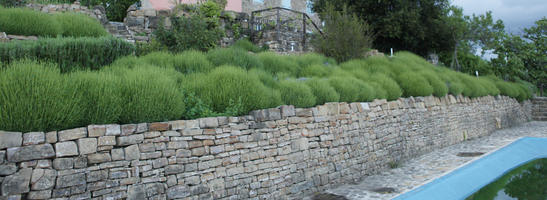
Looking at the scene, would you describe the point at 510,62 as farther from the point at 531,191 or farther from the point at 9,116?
the point at 9,116

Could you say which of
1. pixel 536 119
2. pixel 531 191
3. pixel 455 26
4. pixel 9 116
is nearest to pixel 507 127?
pixel 536 119

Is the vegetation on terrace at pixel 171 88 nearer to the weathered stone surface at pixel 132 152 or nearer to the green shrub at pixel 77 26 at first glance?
the weathered stone surface at pixel 132 152

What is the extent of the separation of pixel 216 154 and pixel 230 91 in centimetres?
119

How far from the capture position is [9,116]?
3.78 m

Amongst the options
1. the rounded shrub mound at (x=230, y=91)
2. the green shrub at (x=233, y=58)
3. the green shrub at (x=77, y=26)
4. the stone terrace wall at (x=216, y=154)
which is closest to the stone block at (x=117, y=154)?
the stone terrace wall at (x=216, y=154)

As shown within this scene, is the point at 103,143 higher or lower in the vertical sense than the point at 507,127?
higher

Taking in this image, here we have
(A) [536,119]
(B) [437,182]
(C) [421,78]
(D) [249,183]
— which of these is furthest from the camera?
(A) [536,119]

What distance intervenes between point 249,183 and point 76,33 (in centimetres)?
593

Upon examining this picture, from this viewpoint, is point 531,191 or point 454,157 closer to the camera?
point 531,191

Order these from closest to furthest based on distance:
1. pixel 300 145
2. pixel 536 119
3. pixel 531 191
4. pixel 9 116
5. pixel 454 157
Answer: pixel 9 116
pixel 300 145
pixel 531 191
pixel 454 157
pixel 536 119

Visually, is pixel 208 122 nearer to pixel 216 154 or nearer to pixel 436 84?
pixel 216 154

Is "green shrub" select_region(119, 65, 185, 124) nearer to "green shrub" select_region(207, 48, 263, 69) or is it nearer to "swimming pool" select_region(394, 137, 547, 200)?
Result: "green shrub" select_region(207, 48, 263, 69)

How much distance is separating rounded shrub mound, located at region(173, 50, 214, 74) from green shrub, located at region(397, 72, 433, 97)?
572cm

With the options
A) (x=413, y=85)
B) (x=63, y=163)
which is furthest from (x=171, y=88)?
(x=413, y=85)
